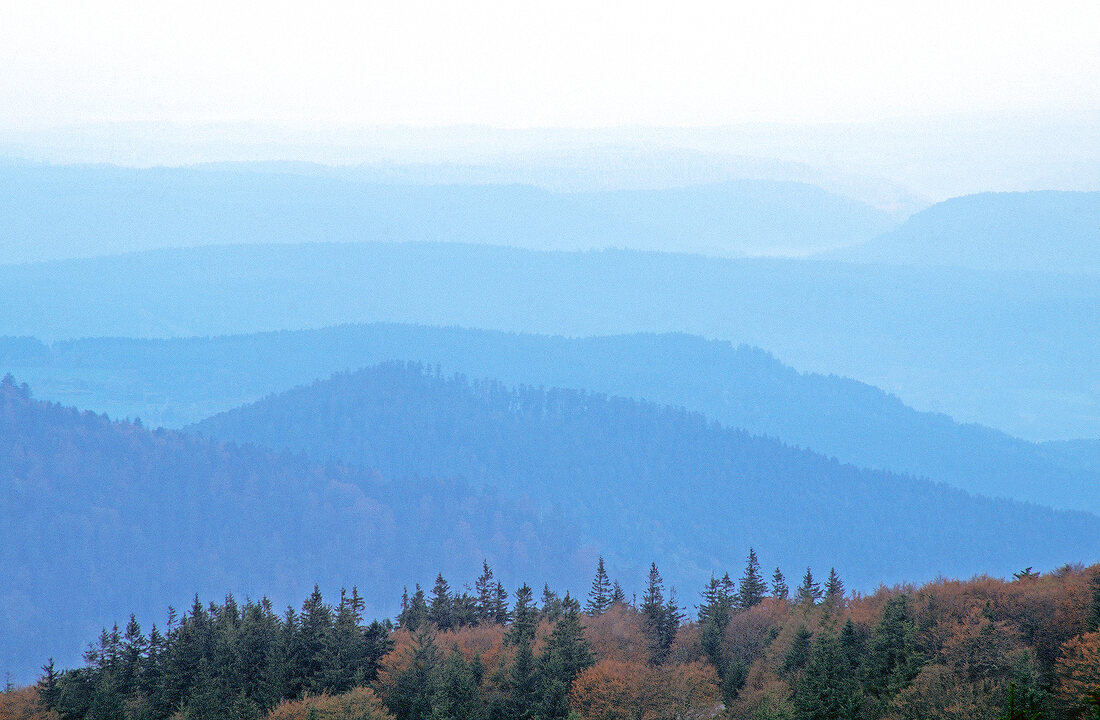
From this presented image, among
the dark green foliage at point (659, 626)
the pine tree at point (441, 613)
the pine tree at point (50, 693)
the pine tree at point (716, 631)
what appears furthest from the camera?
the pine tree at point (441, 613)

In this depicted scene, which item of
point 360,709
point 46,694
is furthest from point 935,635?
point 46,694

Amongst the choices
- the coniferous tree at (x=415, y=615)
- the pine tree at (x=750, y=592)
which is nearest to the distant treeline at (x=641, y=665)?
the coniferous tree at (x=415, y=615)

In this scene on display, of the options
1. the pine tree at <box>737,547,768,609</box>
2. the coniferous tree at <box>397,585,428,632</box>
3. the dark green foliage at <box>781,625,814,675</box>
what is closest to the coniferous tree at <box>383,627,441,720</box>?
the coniferous tree at <box>397,585,428,632</box>

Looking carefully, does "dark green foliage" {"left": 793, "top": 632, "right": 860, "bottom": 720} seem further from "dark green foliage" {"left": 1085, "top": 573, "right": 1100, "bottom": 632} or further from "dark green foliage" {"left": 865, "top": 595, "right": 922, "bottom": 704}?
"dark green foliage" {"left": 1085, "top": 573, "right": 1100, "bottom": 632}

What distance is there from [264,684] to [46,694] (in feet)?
38.7

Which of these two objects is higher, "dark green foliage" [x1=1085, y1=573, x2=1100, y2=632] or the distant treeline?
"dark green foliage" [x1=1085, y1=573, x2=1100, y2=632]

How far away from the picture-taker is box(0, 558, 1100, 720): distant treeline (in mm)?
41188

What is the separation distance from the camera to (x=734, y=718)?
46781 millimetres

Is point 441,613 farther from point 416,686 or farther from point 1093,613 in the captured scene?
point 1093,613

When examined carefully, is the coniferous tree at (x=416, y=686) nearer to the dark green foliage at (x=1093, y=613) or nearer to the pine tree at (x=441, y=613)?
the pine tree at (x=441, y=613)

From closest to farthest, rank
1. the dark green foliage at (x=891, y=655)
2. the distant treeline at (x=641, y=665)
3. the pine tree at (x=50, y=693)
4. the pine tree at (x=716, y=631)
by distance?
the distant treeline at (x=641, y=665) → the dark green foliage at (x=891, y=655) → the pine tree at (x=50, y=693) → the pine tree at (x=716, y=631)

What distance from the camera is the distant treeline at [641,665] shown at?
1622 inches

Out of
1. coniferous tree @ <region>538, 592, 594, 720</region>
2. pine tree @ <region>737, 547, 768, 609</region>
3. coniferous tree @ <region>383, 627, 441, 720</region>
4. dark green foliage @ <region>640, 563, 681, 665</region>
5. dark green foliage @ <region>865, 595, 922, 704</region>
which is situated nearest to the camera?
dark green foliage @ <region>865, 595, 922, 704</region>

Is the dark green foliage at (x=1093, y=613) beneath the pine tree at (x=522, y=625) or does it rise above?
above
